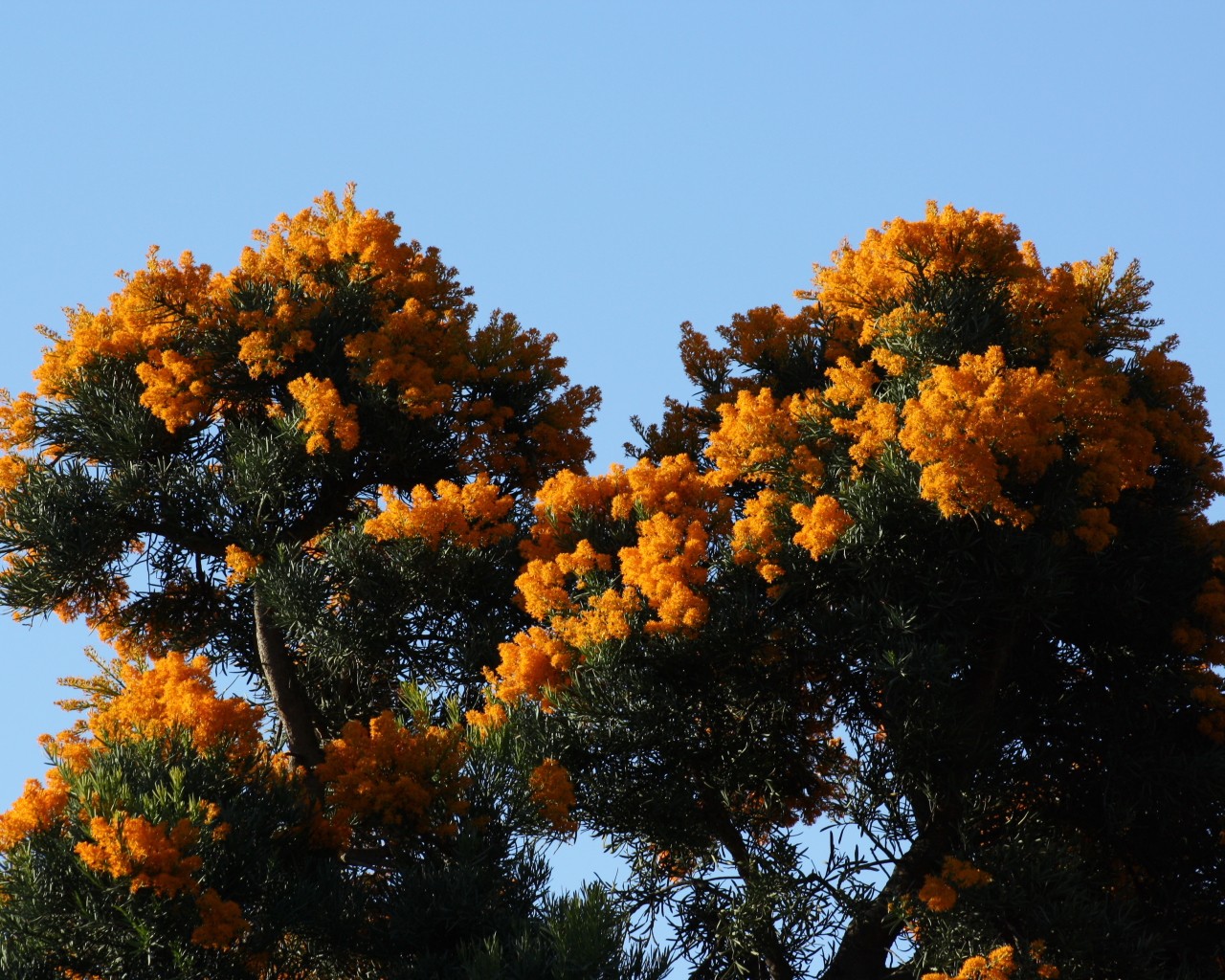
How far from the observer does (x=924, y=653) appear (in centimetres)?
1195

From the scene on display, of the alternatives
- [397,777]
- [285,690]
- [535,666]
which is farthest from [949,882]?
[285,690]

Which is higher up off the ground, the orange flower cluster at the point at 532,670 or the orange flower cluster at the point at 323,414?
the orange flower cluster at the point at 323,414

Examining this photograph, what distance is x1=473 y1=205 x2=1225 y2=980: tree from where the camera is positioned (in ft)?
39.0

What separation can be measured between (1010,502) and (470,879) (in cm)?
542

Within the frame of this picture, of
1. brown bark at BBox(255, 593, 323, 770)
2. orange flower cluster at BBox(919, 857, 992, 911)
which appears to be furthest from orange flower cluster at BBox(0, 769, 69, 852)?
orange flower cluster at BBox(919, 857, 992, 911)

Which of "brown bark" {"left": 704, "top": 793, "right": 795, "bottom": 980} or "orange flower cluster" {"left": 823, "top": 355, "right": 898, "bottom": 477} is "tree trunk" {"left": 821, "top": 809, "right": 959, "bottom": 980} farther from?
"orange flower cluster" {"left": 823, "top": 355, "right": 898, "bottom": 477}

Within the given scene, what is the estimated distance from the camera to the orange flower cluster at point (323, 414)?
571 inches

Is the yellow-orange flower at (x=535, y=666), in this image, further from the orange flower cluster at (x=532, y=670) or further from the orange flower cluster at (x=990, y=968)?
the orange flower cluster at (x=990, y=968)

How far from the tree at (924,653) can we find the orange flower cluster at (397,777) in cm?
61

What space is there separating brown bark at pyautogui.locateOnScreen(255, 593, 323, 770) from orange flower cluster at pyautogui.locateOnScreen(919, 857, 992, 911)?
6517mm

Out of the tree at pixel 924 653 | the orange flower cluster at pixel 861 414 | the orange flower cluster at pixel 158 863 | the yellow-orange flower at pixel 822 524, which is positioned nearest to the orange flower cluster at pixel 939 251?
the tree at pixel 924 653

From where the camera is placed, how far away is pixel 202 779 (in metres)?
10.9

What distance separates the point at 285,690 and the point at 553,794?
185 inches

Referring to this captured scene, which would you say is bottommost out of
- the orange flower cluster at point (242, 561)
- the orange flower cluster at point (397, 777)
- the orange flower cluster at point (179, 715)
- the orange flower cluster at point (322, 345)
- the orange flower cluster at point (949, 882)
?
the orange flower cluster at point (949, 882)
